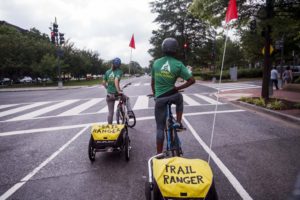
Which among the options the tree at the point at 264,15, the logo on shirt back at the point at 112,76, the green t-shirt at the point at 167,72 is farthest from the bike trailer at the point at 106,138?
the tree at the point at 264,15

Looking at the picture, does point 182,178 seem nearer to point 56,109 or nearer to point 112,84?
point 112,84

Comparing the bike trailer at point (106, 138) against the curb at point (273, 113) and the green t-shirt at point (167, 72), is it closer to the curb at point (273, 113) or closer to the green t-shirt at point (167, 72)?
the green t-shirt at point (167, 72)

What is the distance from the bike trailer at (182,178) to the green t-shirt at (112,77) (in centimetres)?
405

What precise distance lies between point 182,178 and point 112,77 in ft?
14.7

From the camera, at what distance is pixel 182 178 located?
2.54m

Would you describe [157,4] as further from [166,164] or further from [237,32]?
[166,164]

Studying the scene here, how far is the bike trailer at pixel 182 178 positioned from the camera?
2.42 m

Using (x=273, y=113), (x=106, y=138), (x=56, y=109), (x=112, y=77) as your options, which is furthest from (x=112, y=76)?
(x=56, y=109)

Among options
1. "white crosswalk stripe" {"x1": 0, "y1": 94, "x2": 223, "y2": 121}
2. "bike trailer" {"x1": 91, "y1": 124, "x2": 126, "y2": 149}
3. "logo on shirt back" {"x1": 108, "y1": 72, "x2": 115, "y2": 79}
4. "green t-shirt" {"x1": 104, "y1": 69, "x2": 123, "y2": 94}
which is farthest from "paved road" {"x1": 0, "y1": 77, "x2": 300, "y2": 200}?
"white crosswalk stripe" {"x1": 0, "y1": 94, "x2": 223, "y2": 121}

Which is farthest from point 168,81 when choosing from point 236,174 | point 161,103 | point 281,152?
point 281,152

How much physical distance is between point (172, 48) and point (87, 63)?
48.3 m

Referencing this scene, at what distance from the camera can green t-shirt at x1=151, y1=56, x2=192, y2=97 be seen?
394 cm

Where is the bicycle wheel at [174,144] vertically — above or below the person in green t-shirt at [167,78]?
below

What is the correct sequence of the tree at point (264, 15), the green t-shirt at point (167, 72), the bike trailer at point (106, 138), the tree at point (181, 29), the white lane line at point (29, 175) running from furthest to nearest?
the tree at point (181, 29) < the tree at point (264, 15) < the bike trailer at point (106, 138) < the green t-shirt at point (167, 72) < the white lane line at point (29, 175)
